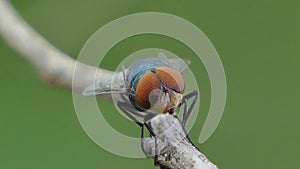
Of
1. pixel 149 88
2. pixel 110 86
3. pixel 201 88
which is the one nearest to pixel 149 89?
pixel 149 88

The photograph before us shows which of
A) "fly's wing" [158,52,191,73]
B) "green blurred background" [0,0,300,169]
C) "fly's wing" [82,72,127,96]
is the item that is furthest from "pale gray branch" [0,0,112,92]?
"green blurred background" [0,0,300,169]

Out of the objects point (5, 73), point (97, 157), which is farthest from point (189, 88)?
point (5, 73)

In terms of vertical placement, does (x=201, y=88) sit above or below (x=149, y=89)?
above

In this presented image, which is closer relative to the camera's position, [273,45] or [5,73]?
[5,73]

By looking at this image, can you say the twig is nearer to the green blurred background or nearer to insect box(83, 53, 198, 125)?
insect box(83, 53, 198, 125)

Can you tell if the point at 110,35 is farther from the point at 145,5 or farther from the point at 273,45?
the point at 273,45

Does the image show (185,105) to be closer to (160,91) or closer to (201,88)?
(160,91)
